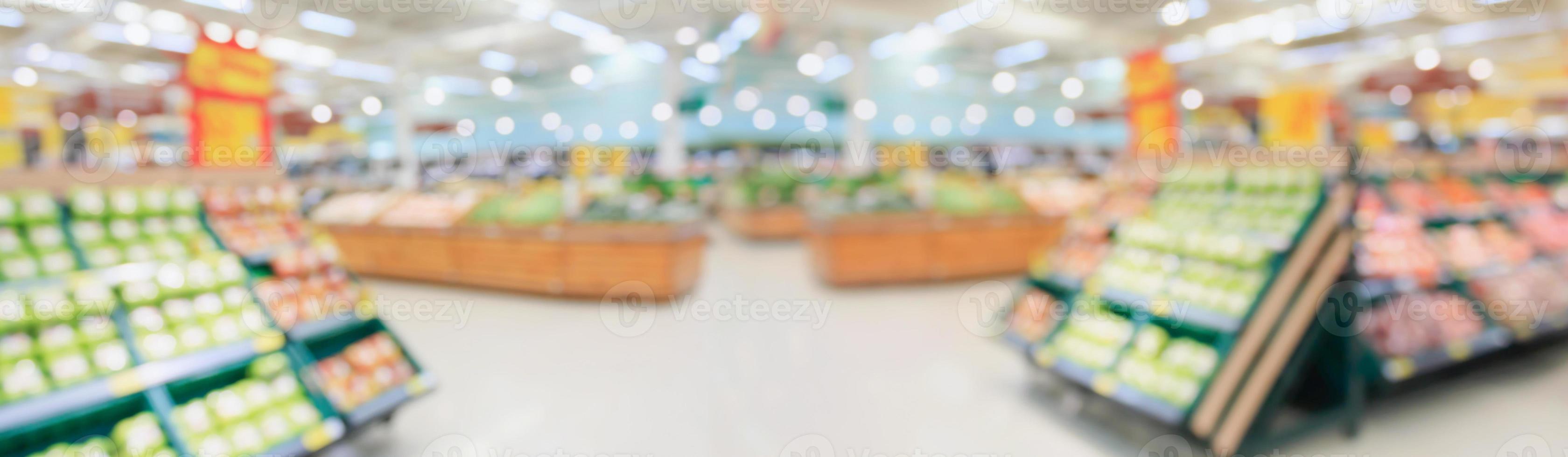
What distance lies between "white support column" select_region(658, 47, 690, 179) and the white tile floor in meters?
7.48

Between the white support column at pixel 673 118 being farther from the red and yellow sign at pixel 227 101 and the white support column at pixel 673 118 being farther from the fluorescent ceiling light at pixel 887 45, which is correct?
the red and yellow sign at pixel 227 101

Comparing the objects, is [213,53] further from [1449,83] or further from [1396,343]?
[1449,83]

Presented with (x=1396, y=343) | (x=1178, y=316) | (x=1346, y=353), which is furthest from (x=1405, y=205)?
(x=1178, y=316)

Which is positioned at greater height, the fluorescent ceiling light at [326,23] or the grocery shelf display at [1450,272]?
the fluorescent ceiling light at [326,23]

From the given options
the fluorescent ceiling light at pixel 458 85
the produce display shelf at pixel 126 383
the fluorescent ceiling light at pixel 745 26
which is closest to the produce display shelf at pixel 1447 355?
the produce display shelf at pixel 126 383

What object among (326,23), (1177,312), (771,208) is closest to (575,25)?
(326,23)

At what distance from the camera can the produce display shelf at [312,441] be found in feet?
7.88

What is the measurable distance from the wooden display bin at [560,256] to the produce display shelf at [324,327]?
2.93 m

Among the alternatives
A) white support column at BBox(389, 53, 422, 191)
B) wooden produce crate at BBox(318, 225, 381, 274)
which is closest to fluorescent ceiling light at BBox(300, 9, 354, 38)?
white support column at BBox(389, 53, 422, 191)

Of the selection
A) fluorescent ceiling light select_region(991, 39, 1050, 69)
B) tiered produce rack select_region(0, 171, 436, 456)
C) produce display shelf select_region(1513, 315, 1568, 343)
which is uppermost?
fluorescent ceiling light select_region(991, 39, 1050, 69)

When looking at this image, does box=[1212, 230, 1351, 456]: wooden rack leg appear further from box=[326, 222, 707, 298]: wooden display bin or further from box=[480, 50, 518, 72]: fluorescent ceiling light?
box=[480, 50, 518, 72]: fluorescent ceiling light

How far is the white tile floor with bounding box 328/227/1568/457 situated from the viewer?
3.03m

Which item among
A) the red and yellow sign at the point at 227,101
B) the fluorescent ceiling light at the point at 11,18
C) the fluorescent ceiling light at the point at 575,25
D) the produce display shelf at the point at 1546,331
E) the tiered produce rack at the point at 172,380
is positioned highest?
the fluorescent ceiling light at the point at 11,18

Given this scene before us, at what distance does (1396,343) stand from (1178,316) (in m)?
1.23
